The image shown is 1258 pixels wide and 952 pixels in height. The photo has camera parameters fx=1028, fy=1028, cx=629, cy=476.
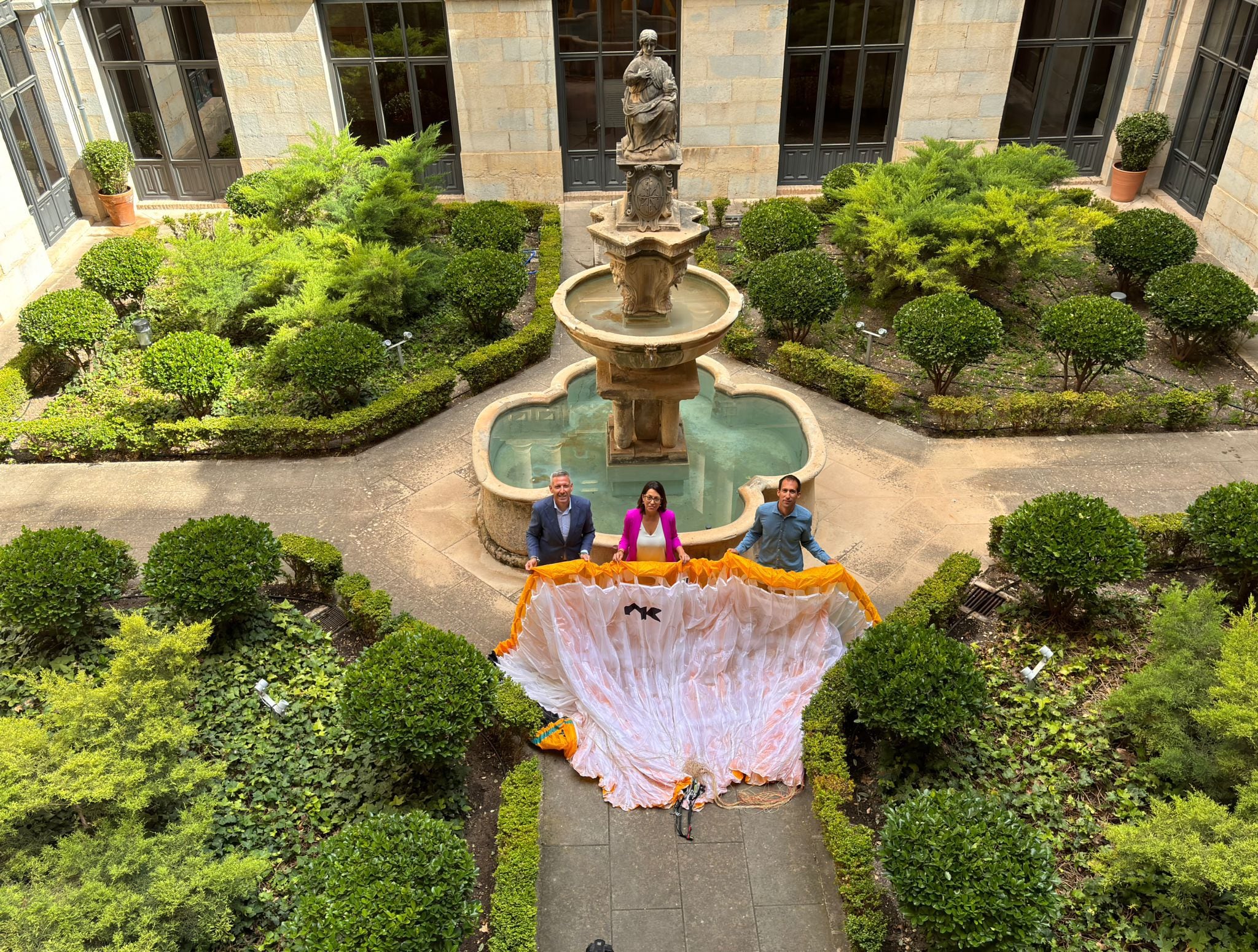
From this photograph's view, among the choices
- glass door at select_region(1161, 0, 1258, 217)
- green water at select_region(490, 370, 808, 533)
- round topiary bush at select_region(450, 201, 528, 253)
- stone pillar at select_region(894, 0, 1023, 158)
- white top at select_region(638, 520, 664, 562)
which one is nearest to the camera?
white top at select_region(638, 520, 664, 562)

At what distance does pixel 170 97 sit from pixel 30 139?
9.21 ft

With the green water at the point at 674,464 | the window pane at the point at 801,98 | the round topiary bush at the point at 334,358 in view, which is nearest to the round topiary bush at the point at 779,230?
the green water at the point at 674,464

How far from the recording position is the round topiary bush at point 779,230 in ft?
54.0

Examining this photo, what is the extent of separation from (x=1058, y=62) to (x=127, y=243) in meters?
17.4

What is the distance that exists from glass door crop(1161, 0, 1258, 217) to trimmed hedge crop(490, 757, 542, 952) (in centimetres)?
1648

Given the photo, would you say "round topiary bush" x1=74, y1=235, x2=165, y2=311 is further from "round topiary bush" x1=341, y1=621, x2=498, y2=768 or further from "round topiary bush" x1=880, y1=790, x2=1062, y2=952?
"round topiary bush" x1=880, y1=790, x2=1062, y2=952

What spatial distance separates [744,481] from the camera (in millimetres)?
11930

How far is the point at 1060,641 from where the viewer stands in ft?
32.4

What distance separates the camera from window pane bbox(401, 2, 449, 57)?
19234mm

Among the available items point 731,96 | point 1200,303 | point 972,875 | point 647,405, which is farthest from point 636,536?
point 731,96

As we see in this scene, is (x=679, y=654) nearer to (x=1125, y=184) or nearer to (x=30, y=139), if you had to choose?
(x=1125, y=184)

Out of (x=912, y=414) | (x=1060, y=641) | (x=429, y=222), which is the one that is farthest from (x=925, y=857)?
(x=429, y=222)

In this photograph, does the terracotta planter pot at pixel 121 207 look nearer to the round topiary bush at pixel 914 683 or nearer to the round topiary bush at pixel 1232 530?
the round topiary bush at pixel 914 683

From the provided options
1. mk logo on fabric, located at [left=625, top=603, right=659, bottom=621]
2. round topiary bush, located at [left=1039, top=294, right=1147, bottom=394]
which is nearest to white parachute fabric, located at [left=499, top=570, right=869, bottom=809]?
mk logo on fabric, located at [left=625, top=603, right=659, bottom=621]
